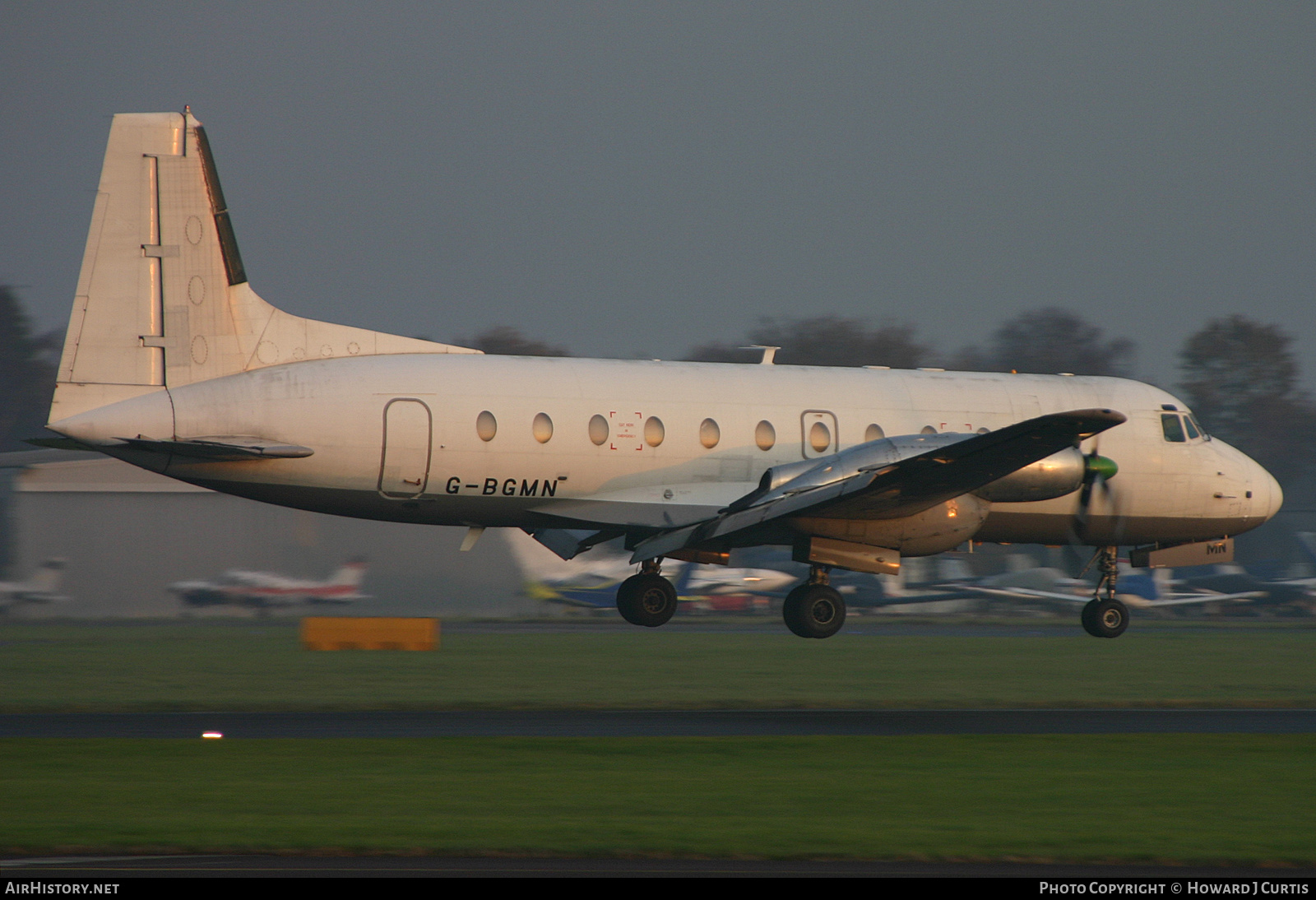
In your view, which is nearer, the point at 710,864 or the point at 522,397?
the point at 710,864

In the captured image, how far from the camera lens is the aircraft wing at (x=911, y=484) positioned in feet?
66.4

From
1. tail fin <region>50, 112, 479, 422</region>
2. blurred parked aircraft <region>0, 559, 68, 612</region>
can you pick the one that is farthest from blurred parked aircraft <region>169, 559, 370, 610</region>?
tail fin <region>50, 112, 479, 422</region>

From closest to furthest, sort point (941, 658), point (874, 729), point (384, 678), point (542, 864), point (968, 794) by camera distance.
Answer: point (542, 864), point (968, 794), point (874, 729), point (384, 678), point (941, 658)

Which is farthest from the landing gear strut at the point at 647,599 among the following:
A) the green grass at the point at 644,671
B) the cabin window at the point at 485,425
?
the cabin window at the point at 485,425

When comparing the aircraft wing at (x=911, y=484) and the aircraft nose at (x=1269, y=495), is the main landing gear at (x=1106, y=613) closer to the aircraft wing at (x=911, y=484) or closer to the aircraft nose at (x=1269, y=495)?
the aircraft nose at (x=1269, y=495)

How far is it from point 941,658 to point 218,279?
1599 centimetres

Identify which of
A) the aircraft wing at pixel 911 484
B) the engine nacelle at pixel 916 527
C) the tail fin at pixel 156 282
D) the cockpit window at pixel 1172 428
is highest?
the tail fin at pixel 156 282

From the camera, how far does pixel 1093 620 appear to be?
26.2 metres

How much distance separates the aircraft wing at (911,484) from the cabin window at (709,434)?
1.17 meters

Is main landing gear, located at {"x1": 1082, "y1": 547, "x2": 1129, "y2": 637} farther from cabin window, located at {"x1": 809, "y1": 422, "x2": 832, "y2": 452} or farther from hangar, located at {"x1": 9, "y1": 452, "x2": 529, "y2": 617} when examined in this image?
hangar, located at {"x1": 9, "y1": 452, "x2": 529, "y2": 617}

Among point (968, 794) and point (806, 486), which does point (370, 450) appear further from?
point (968, 794)

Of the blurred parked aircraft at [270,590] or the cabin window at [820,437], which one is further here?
the blurred parked aircraft at [270,590]

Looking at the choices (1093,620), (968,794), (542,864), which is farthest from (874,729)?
(1093,620)

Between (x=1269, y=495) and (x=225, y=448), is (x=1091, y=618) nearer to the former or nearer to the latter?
(x=1269, y=495)
